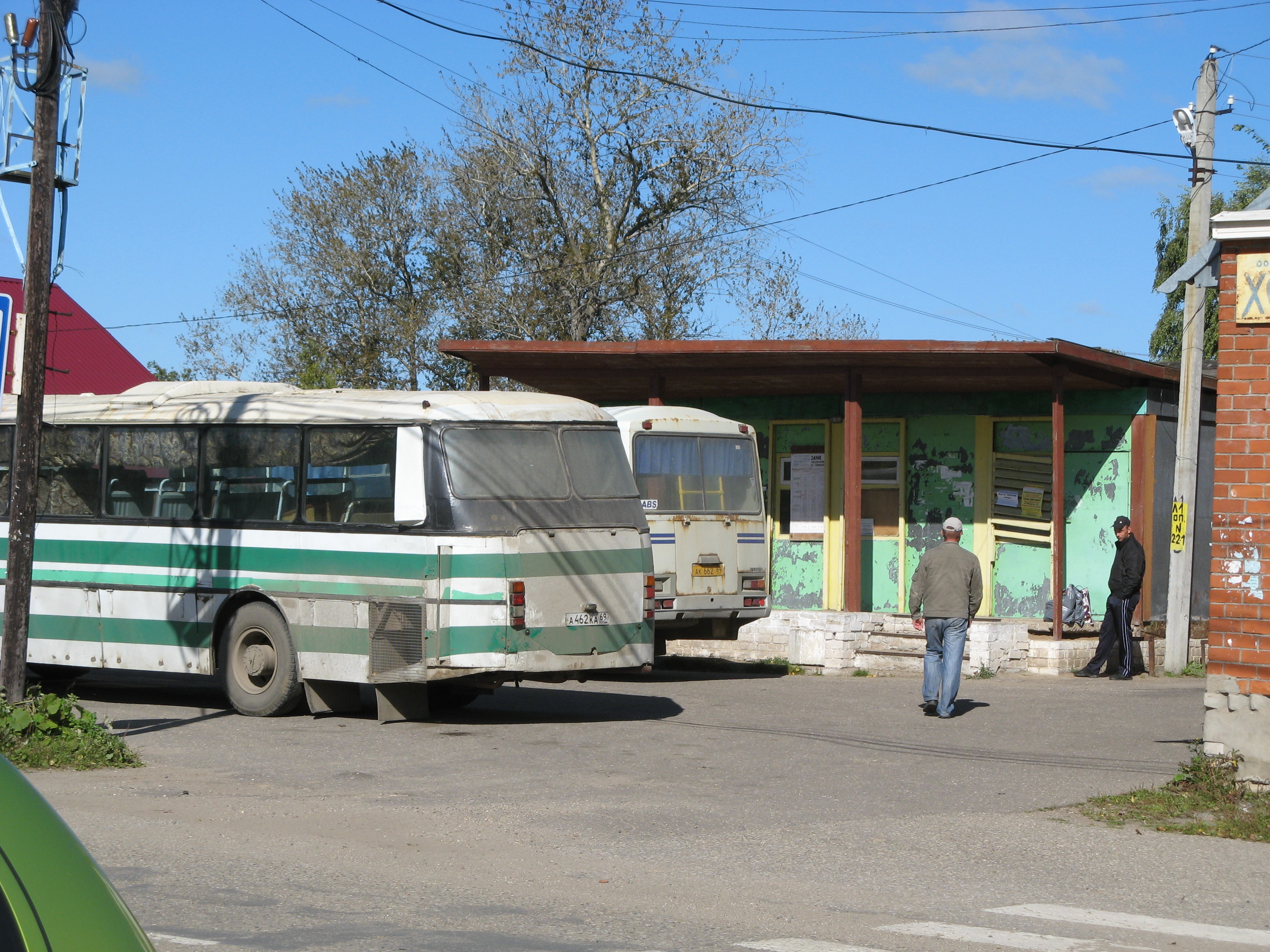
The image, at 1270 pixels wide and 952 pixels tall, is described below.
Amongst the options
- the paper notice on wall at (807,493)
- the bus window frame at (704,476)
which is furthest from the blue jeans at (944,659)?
the paper notice on wall at (807,493)

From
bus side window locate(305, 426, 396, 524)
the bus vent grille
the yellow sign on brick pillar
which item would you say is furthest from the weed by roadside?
bus side window locate(305, 426, 396, 524)

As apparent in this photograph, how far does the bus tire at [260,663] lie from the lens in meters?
13.2

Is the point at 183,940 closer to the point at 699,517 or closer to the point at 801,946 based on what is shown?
the point at 801,946

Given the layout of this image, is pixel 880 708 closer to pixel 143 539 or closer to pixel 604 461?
pixel 604 461

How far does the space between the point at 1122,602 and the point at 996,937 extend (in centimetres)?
1271

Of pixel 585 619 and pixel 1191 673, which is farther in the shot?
pixel 1191 673

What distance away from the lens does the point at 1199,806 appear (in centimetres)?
896

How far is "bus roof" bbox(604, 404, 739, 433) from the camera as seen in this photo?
688 inches

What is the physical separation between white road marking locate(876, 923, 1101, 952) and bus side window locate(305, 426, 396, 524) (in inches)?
295

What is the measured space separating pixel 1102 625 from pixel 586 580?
788 cm

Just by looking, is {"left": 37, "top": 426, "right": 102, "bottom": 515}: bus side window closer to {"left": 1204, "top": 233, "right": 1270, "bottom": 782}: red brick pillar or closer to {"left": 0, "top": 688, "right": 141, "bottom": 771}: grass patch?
{"left": 0, "top": 688, "right": 141, "bottom": 771}: grass patch

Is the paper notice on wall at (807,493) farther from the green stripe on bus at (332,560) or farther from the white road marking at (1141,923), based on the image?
the white road marking at (1141,923)

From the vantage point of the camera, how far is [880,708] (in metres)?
14.5

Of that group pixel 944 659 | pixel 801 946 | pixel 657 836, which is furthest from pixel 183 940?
pixel 944 659
